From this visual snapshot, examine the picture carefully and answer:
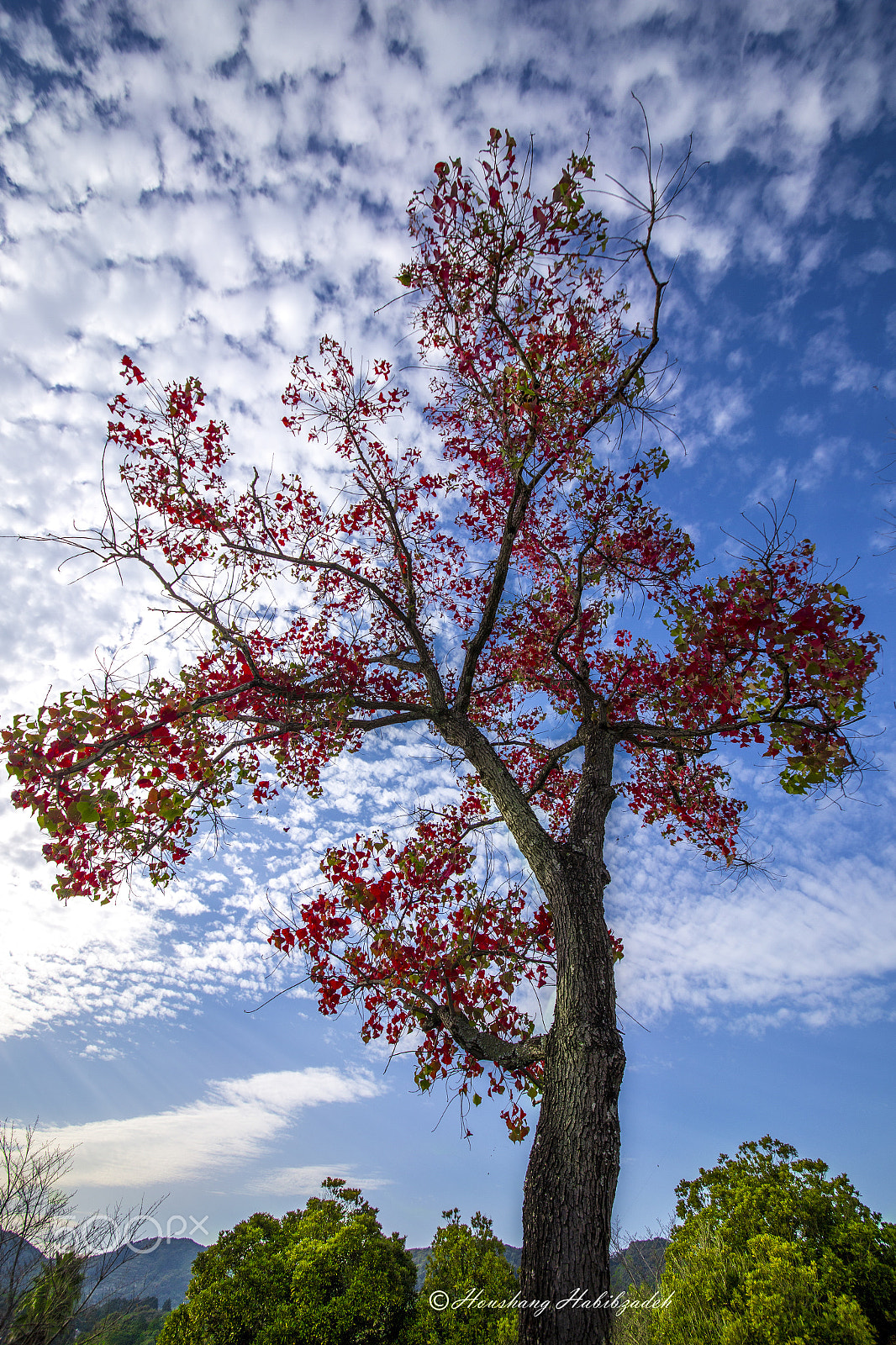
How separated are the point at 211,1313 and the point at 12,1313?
4.73 meters

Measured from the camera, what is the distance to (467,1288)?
31.2 ft

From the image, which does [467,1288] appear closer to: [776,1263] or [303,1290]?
[303,1290]

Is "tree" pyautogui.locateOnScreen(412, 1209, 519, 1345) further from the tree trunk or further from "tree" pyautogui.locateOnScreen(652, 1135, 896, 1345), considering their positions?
the tree trunk

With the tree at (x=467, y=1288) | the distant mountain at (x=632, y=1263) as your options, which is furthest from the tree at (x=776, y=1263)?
the tree at (x=467, y=1288)

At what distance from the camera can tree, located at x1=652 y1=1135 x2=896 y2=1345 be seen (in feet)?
21.7

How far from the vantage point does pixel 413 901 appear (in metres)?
6.48

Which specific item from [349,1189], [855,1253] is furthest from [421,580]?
[349,1189]

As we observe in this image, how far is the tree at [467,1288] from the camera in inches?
372

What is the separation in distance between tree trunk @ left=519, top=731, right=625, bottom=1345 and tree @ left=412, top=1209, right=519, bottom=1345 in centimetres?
818

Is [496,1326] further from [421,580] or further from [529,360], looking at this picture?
[529,360]

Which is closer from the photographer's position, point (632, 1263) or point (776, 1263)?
point (776, 1263)

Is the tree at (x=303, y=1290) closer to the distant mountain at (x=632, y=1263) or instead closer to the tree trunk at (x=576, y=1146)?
the distant mountain at (x=632, y=1263)

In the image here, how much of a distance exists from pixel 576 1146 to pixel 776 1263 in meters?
6.05

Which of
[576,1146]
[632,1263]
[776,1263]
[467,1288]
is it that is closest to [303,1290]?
[467,1288]
